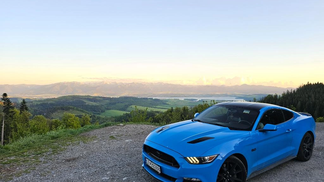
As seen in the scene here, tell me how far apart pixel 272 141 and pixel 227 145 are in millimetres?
1574

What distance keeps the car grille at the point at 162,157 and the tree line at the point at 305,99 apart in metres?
45.5

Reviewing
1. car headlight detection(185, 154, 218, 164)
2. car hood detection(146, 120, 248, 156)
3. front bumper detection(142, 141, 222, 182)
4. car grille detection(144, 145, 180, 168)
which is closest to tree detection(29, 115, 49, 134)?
car grille detection(144, 145, 180, 168)

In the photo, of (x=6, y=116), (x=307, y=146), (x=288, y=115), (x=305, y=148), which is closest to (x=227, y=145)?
(x=288, y=115)

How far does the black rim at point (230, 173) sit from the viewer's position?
3.71 meters

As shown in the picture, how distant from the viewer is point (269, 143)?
4.57 meters

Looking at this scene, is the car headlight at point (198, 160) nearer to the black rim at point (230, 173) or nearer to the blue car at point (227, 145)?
the blue car at point (227, 145)

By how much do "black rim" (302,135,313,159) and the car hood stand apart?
2811mm

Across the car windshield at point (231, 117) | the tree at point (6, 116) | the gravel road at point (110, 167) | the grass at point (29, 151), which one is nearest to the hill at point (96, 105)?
the tree at point (6, 116)

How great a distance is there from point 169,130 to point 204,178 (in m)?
1.31

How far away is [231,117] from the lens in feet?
16.4

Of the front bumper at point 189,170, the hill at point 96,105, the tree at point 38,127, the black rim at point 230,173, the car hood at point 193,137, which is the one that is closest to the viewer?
the front bumper at point 189,170

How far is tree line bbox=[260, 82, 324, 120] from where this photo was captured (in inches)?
1825

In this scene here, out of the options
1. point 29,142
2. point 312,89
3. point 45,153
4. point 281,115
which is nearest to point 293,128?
point 281,115

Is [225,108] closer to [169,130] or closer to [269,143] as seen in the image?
[269,143]
